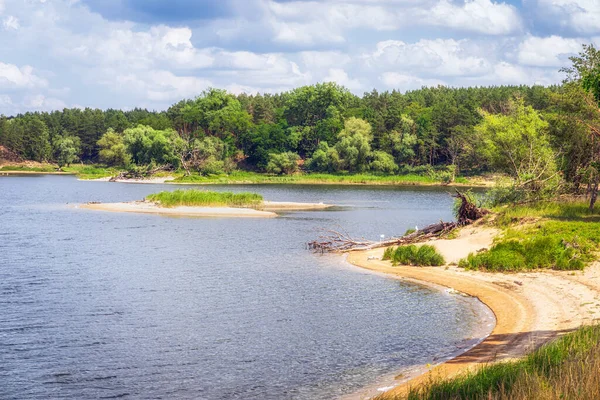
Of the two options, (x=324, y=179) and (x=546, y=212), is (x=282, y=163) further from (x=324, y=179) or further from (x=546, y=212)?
(x=546, y=212)

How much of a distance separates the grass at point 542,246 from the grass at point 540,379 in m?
17.7

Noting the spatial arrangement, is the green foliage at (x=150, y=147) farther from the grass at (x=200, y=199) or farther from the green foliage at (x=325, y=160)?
the grass at (x=200, y=199)

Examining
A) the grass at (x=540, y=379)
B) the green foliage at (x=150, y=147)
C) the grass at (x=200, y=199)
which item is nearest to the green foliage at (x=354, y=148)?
the green foliage at (x=150, y=147)

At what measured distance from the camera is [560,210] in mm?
45219

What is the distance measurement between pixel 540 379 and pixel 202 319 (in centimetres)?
1662

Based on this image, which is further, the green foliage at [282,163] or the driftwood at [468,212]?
the green foliage at [282,163]

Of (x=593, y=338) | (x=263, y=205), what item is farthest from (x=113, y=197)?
(x=593, y=338)

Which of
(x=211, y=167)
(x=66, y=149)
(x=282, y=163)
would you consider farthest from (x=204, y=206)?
(x=66, y=149)

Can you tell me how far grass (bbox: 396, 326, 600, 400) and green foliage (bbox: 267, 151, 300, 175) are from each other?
138 meters

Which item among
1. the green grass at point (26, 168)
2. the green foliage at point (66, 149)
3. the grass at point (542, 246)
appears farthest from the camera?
the green foliage at point (66, 149)

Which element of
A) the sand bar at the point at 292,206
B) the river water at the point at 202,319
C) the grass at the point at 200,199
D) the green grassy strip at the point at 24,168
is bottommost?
the river water at the point at 202,319

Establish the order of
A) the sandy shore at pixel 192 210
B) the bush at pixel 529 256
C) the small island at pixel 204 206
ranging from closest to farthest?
the bush at pixel 529 256, the sandy shore at pixel 192 210, the small island at pixel 204 206

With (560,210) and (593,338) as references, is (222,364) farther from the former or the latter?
(560,210)

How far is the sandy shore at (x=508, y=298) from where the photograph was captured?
2108 cm
